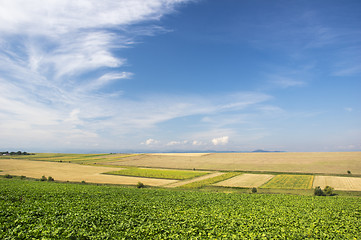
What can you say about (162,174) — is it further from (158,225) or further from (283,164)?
(283,164)

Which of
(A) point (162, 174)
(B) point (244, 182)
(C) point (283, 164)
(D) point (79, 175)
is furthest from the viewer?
(C) point (283, 164)

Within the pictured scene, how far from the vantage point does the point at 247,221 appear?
18391mm

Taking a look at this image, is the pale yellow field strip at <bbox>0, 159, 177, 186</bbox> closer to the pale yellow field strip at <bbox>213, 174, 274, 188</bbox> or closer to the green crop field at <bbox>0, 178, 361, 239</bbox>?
the pale yellow field strip at <bbox>213, 174, 274, 188</bbox>

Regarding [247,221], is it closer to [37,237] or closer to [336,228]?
[336,228]

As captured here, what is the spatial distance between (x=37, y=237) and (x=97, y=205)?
32.7 ft

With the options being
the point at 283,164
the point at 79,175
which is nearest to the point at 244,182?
the point at 283,164

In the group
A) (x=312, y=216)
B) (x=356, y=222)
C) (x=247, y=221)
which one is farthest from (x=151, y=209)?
(x=356, y=222)

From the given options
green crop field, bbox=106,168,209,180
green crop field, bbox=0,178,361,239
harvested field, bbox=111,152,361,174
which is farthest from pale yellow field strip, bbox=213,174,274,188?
green crop field, bbox=0,178,361,239

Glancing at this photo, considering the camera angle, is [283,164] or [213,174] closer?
[213,174]

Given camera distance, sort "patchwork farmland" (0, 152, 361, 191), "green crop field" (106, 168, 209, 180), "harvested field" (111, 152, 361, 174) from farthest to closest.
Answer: "harvested field" (111, 152, 361, 174)
"green crop field" (106, 168, 209, 180)
"patchwork farmland" (0, 152, 361, 191)

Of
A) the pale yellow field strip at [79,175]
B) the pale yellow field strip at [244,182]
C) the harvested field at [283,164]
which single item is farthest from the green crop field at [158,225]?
the harvested field at [283,164]

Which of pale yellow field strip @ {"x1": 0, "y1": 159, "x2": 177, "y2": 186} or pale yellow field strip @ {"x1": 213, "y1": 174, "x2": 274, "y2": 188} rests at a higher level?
pale yellow field strip @ {"x1": 0, "y1": 159, "x2": 177, "y2": 186}

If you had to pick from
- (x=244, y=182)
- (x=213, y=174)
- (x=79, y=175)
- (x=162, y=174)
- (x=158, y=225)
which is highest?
(x=158, y=225)

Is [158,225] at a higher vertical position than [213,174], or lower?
higher
